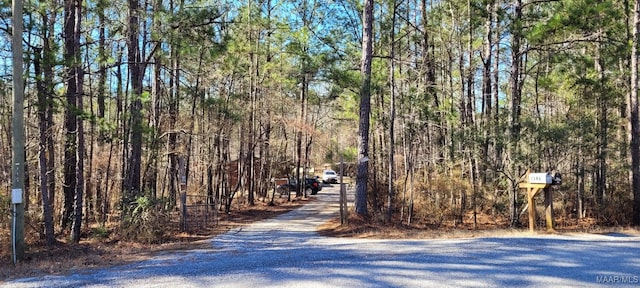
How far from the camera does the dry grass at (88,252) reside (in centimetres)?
713

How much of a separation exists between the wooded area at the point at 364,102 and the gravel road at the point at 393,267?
14.3 feet

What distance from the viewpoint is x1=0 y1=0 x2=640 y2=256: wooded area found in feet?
36.2

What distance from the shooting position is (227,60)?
16.2m

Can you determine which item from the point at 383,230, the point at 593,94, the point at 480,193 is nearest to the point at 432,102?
the point at 480,193

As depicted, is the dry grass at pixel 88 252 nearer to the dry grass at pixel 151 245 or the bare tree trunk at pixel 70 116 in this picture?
the dry grass at pixel 151 245

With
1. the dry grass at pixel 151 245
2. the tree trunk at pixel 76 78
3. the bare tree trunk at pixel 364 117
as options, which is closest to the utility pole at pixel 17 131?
the dry grass at pixel 151 245

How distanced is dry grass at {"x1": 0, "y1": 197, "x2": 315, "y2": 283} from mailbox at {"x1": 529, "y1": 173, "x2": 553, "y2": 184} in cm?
777

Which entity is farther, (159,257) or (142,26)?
(142,26)

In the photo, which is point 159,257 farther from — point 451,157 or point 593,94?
point 593,94

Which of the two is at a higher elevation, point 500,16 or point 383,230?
point 500,16

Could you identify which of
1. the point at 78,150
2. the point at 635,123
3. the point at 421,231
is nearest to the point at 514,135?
the point at 635,123

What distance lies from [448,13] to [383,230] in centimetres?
949

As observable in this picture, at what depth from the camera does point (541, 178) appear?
10.9 m

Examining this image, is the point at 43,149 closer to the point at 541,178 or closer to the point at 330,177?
the point at 541,178
